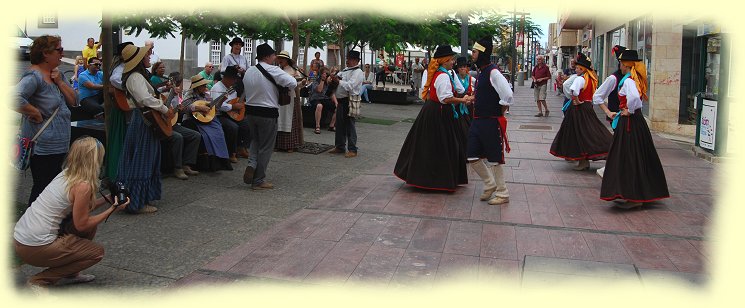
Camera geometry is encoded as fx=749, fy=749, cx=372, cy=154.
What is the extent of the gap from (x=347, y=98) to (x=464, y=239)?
5.24 m

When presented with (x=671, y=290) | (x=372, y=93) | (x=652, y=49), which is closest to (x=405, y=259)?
(x=671, y=290)

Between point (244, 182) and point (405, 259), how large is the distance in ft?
11.6

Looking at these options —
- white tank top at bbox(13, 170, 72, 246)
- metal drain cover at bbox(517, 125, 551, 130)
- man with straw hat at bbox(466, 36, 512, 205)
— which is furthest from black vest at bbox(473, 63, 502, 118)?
metal drain cover at bbox(517, 125, 551, 130)

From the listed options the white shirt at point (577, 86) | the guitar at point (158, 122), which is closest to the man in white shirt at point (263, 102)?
the guitar at point (158, 122)

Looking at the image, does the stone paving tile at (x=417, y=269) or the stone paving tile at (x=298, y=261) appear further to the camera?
the stone paving tile at (x=298, y=261)

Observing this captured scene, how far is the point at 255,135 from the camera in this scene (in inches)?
340

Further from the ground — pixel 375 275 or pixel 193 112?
pixel 193 112

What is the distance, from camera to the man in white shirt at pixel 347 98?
37.4 feet

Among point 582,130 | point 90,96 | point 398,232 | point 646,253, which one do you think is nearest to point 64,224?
point 398,232

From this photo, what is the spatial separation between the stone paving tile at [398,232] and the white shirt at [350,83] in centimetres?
434

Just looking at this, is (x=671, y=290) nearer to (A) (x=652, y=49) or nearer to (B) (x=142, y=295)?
(B) (x=142, y=295)

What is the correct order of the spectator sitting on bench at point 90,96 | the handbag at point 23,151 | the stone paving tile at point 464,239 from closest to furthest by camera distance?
the handbag at point 23,151, the stone paving tile at point 464,239, the spectator sitting on bench at point 90,96

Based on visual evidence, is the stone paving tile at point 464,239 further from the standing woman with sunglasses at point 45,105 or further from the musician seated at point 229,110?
the musician seated at point 229,110

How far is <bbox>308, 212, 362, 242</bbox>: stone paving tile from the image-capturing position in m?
6.50
